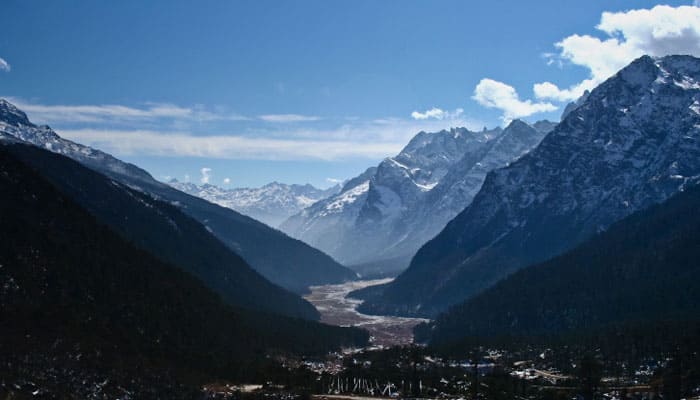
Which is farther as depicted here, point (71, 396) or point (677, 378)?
point (677, 378)

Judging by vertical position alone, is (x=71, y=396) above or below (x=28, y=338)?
below

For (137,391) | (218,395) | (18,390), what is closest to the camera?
(18,390)

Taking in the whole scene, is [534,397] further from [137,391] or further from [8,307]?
[8,307]

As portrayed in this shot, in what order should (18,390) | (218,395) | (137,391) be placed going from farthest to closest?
1. (218,395)
2. (137,391)
3. (18,390)

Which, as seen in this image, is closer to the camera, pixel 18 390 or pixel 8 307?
pixel 18 390

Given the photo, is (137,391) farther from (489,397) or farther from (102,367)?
(489,397)

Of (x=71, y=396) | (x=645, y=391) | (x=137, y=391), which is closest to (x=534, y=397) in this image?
(x=645, y=391)

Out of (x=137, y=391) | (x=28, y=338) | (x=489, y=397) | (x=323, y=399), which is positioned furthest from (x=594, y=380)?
(x=28, y=338)

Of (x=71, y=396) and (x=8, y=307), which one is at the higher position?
(x=8, y=307)
